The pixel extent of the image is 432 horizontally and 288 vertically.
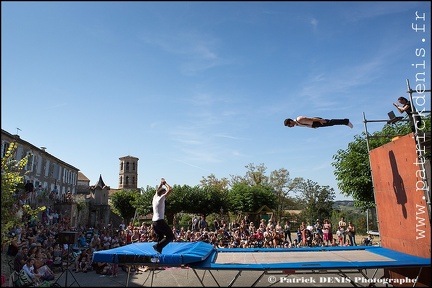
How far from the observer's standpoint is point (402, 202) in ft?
22.6

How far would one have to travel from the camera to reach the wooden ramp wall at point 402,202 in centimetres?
617

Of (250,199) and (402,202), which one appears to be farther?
(250,199)

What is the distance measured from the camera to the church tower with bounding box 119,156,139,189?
6475cm

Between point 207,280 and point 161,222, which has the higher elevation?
point 161,222

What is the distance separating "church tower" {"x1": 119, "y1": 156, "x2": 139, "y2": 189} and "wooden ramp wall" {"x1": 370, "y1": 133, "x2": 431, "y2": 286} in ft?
200

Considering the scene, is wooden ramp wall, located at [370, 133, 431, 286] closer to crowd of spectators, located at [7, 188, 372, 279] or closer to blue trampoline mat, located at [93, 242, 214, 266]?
blue trampoline mat, located at [93, 242, 214, 266]

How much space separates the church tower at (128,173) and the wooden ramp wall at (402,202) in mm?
60874

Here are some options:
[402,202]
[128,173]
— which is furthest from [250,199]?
[128,173]

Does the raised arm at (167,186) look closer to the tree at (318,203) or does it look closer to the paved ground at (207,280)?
the paved ground at (207,280)

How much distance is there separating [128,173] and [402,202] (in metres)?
63.1

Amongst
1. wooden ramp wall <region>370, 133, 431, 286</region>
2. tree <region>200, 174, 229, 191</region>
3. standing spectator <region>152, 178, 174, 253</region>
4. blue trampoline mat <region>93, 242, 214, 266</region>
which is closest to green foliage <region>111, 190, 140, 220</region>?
tree <region>200, 174, 229, 191</region>

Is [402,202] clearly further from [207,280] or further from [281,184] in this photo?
[281,184]

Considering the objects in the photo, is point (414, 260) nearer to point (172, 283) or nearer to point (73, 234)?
point (172, 283)

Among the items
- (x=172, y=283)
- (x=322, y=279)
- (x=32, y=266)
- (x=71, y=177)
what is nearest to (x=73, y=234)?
(x=32, y=266)
